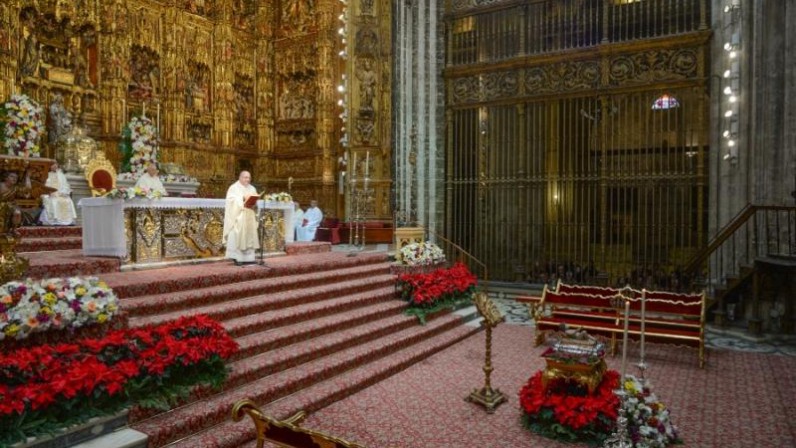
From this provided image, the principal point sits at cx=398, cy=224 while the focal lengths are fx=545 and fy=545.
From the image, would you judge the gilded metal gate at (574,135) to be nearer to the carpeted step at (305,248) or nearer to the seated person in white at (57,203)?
the carpeted step at (305,248)

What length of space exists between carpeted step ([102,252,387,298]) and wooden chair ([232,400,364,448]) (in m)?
4.09

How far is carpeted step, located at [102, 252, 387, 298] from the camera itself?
6.81 m

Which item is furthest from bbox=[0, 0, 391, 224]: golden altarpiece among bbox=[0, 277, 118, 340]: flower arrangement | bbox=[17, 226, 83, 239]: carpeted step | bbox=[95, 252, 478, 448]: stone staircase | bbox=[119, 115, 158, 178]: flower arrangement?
bbox=[0, 277, 118, 340]: flower arrangement

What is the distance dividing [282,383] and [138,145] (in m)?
8.63

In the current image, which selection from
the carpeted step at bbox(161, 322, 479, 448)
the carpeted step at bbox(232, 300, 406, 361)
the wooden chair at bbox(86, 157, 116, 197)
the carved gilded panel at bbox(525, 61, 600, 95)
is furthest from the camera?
the carved gilded panel at bbox(525, 61, 600, 95)

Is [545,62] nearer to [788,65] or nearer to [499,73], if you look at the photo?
[499,73]

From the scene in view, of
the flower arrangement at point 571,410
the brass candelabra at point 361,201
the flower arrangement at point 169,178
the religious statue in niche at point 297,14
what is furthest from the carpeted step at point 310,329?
the religious statue in niche at point 297,14

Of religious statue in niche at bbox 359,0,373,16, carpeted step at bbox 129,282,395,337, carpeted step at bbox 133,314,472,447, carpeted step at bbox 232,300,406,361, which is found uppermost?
religious statue in niche at bbox 359,0,373,16

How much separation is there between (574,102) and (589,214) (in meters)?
2.82

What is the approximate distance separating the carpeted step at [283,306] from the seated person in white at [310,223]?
5161 millimetres

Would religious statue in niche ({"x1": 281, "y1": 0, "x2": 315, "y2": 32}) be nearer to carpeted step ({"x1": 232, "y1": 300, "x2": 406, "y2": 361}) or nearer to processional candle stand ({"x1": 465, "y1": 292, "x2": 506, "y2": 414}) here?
carpeted step ({"x1": 232, "y1": 300, "x2": 406, "y2": 361})

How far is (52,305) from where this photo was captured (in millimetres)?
4840

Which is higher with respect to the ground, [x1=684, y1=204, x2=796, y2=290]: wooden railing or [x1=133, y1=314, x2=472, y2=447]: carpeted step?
[x1=684, y1=204, x2=796, y2=290]: wooden railing

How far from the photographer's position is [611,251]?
12.6 m
